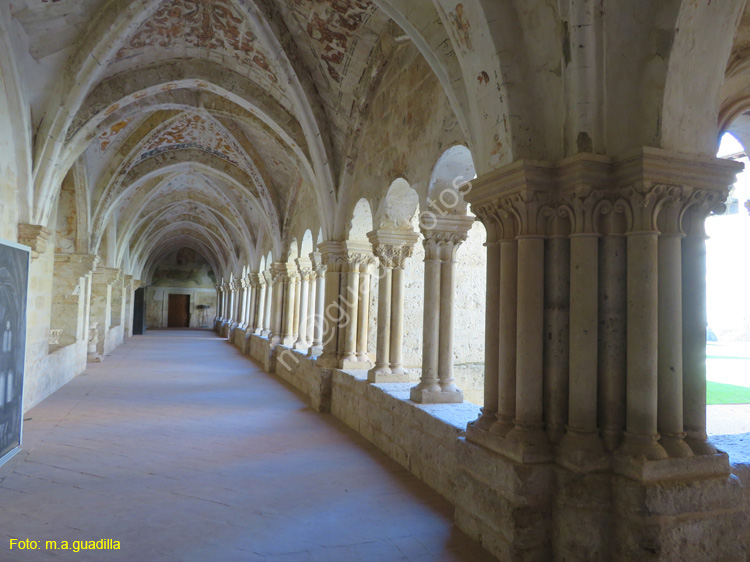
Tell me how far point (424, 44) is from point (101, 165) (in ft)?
28.3

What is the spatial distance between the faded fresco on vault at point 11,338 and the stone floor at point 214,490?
312 mm

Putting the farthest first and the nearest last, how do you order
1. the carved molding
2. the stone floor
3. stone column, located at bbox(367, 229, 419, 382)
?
the carved molding < stone column, located at bbox(367, 229, 419, 382) < the stone floor

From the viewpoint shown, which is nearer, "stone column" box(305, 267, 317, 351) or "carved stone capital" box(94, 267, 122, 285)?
"stone column" box(305, 267, 317, 351)

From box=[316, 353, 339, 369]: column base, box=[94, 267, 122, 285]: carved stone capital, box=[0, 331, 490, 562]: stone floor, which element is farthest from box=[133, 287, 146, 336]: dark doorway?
box=[316, 353, 339, 369]: column base

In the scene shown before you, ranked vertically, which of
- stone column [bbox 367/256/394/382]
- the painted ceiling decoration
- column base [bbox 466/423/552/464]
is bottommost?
column base [bbox 466/423/552/464]

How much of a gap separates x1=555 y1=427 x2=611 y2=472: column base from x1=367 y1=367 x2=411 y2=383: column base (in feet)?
10.2

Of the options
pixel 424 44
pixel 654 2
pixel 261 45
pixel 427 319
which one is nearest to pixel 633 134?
pixel 654 2

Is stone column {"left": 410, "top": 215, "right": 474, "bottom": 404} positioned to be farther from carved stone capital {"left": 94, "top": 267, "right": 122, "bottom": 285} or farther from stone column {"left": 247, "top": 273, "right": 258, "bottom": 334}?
stone column {"left": 247, "top": 273, "right": 258, "bottom": 334}

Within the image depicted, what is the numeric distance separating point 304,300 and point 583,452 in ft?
27.3

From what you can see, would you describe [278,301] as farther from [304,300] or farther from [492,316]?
[492,316]

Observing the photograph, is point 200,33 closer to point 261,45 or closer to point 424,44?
point 261,45

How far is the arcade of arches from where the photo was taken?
2498mm

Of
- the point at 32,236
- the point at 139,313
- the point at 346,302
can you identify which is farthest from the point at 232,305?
the point at 346,302

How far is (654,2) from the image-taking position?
2.54 meters
